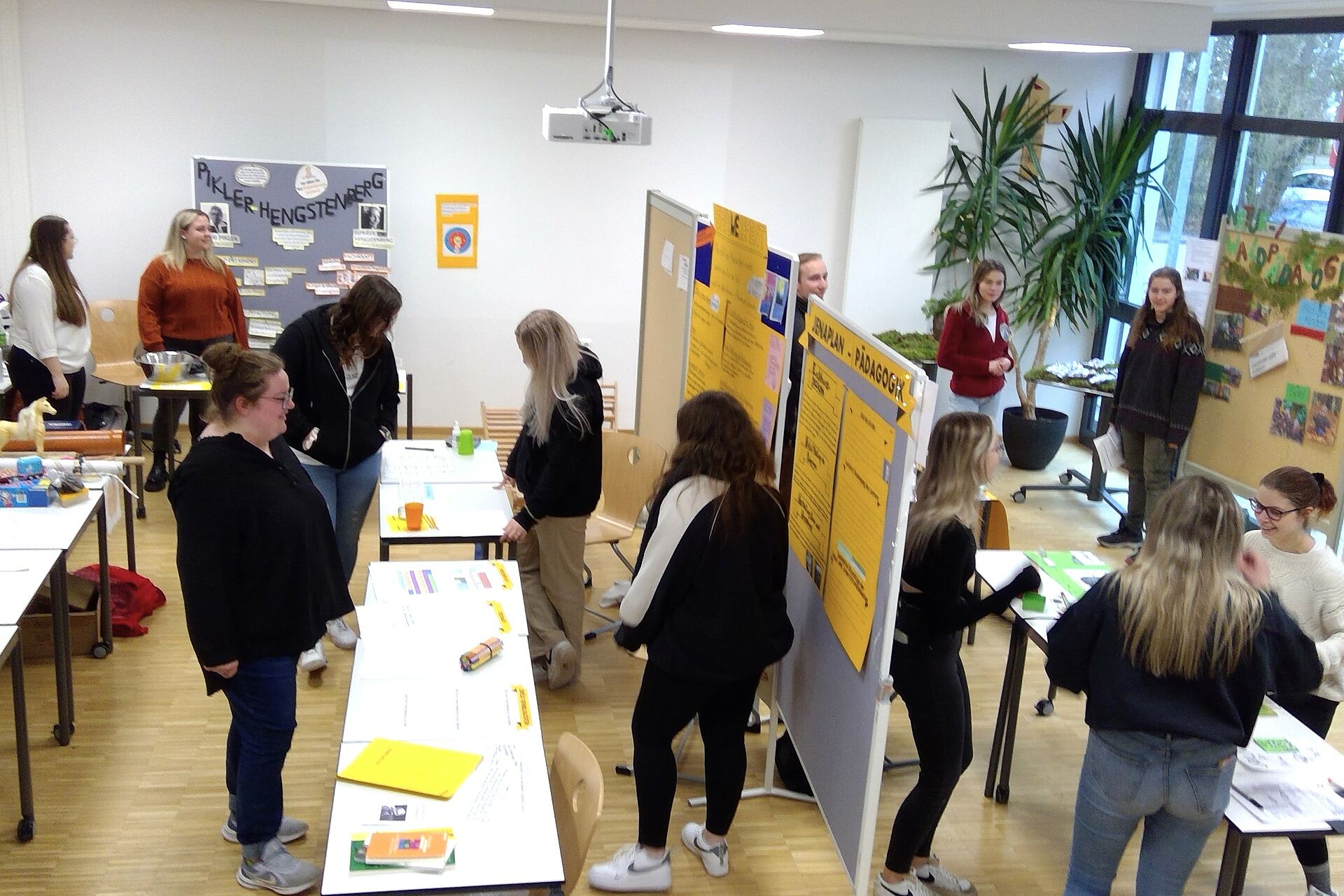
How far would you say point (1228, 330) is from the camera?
588 centimetres

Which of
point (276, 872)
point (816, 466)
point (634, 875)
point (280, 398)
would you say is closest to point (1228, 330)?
point (816, 466)

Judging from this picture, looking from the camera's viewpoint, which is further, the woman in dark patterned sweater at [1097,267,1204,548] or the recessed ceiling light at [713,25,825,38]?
the recessed ceiling light at [713,25,825,38]

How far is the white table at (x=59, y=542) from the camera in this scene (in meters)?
3.89

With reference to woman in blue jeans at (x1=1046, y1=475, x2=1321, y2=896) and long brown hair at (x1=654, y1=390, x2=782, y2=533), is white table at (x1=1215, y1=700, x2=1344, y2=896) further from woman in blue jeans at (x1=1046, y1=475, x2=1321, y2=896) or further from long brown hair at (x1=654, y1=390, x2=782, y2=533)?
long brown hair at (x1=654, y1=390, x2=782, y2=533)

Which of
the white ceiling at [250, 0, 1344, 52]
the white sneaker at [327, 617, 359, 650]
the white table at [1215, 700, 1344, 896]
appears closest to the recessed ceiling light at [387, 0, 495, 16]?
the white ceiling at [250, 0, 1344, 52]

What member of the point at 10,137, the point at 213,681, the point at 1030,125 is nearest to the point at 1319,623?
the point at 213,681

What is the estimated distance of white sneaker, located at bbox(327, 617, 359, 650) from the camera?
4.98m

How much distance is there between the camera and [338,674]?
4773mm

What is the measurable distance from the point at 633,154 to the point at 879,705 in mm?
5566

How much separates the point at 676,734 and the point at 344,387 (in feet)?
6.14

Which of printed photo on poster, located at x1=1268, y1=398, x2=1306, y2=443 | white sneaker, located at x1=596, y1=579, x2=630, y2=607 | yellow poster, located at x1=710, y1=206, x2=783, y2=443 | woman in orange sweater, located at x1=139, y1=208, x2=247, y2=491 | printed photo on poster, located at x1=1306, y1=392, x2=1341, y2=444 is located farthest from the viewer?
woman in orange sweater, located at x1=139, y1=208, x2=247, y2=491

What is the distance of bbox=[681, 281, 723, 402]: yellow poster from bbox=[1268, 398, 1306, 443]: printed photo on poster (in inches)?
109

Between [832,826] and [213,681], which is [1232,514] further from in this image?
[213,681]

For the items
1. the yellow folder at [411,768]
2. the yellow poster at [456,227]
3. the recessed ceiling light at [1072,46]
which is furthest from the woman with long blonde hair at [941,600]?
the yellow poster at [456,227]
